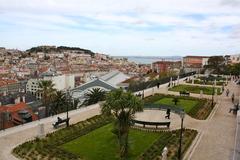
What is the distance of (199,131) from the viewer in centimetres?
2133

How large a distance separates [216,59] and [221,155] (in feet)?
209

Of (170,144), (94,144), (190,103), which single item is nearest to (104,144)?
(94,144)

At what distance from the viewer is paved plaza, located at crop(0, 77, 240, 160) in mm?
16781

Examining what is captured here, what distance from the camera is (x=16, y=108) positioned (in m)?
39.0

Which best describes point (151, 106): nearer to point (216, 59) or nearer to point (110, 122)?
point (110, 122)

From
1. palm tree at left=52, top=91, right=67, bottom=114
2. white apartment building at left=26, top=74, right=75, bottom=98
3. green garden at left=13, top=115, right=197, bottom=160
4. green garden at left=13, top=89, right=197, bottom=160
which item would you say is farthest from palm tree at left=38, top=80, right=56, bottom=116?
white apartment building at left=26, top=74, right=75, bottom=98

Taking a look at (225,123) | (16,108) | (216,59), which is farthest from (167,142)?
(216,59)

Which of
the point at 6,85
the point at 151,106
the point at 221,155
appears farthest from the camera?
the point at 6,85

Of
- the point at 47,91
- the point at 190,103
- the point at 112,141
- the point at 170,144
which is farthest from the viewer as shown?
the point at 47,91

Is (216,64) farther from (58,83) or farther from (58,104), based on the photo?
(58,104)

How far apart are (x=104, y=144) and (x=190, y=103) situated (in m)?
16.6

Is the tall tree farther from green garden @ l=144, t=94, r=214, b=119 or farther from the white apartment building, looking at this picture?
green garden @ l=144, t=94, r=214, b=119

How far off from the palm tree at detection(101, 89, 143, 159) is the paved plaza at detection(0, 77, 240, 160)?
3538 mm

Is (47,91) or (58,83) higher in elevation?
(47,91)
